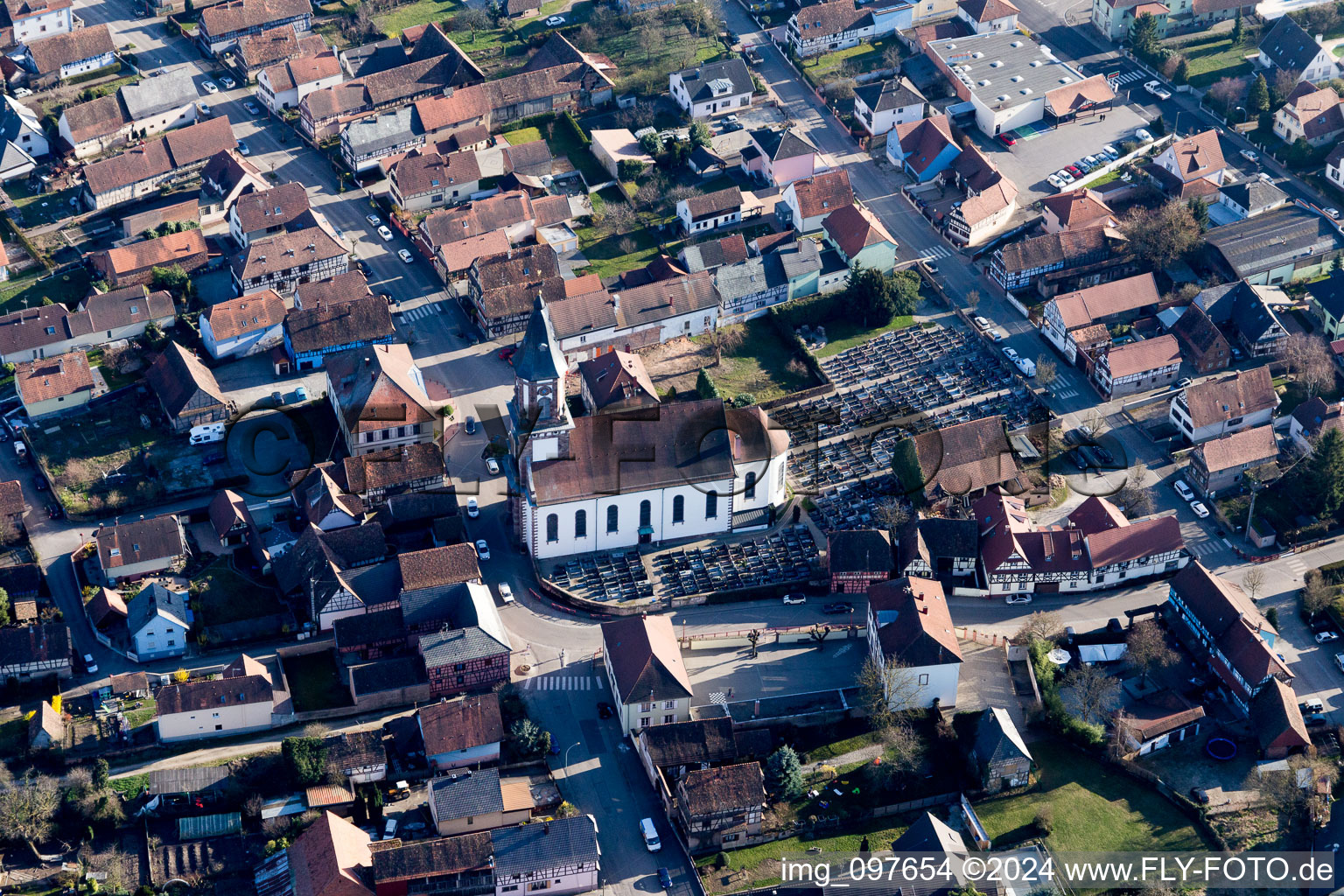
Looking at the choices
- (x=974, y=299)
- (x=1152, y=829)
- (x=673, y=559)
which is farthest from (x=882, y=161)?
(x=1152, y=829)

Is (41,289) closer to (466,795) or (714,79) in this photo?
(714,79)

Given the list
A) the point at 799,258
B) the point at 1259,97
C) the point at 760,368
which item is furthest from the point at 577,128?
the point at 1259,97

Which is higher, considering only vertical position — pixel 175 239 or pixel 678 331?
pixel 175 239

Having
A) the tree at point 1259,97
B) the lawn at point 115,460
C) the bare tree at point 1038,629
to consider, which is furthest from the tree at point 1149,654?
the tree at point 1259,97

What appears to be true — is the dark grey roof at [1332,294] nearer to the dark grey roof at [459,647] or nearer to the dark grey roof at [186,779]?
the dark grey roof at [459,647]

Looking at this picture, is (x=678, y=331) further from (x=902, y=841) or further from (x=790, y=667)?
(x=902, y=841)
